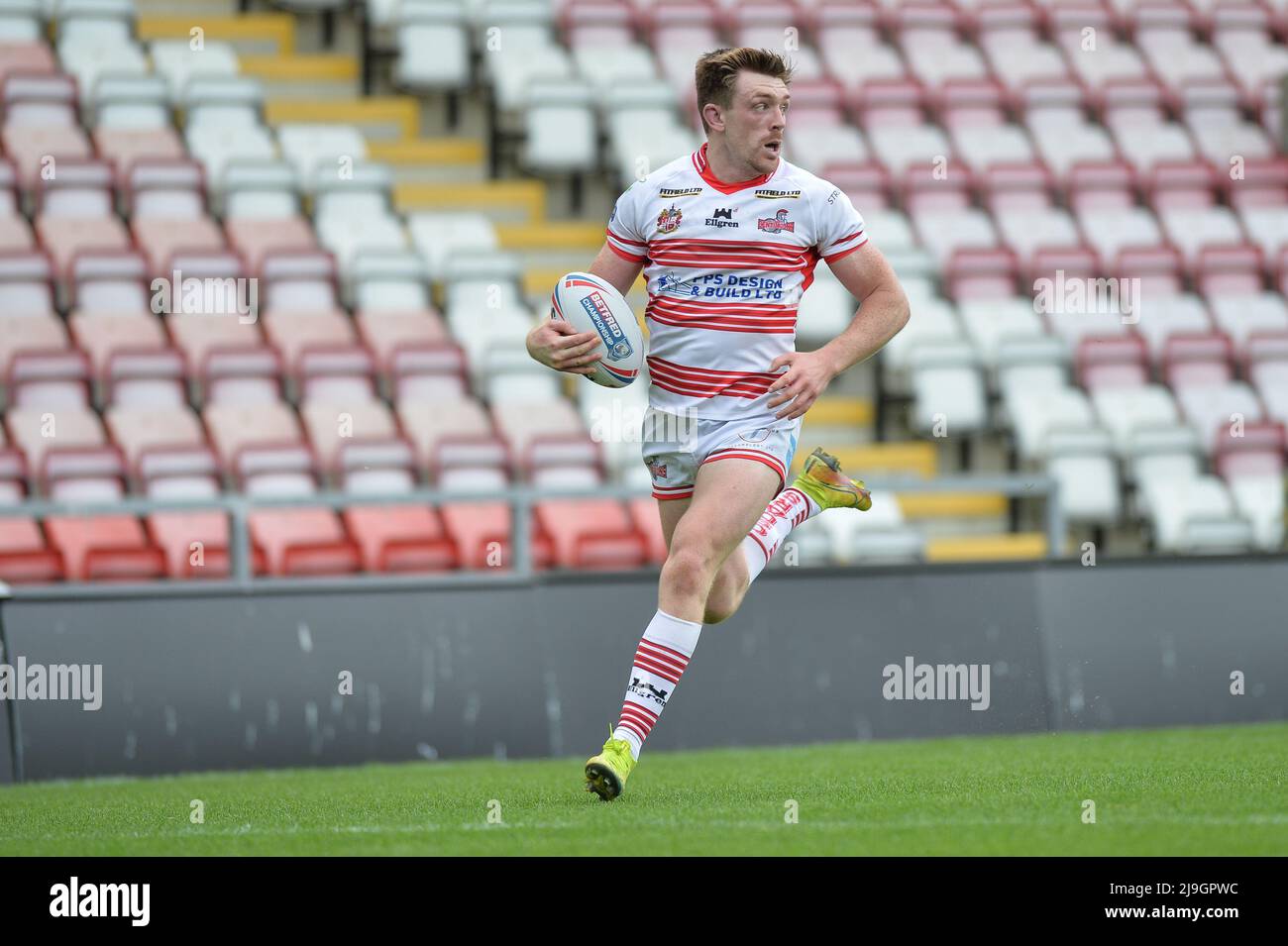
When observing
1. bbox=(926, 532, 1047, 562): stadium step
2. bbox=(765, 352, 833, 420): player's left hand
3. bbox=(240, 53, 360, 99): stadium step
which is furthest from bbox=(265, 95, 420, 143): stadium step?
bbox=(765, 352, 833, 420): player's left hand

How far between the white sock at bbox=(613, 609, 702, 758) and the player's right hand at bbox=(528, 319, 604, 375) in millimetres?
861

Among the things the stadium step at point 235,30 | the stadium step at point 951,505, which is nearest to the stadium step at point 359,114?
the stadium step at point 235,30

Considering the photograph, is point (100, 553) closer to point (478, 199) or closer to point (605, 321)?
point (605, 321)

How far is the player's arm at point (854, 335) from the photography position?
20.7 ft

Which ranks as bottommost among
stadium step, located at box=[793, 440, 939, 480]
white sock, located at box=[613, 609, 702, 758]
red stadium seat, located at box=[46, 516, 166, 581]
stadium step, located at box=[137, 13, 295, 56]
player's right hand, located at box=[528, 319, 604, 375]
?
white sock, located at box=[613, 609, 702, 758]

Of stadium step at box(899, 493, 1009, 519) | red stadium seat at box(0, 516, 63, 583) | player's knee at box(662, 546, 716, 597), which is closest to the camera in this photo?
player's knee at box(662, 546, 716, 597)

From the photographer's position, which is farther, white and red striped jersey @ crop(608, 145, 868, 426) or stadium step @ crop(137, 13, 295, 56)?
stadium step @ crop(137, 13, 295, 56)

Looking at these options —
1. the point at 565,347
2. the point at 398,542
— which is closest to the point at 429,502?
the point at 398,542

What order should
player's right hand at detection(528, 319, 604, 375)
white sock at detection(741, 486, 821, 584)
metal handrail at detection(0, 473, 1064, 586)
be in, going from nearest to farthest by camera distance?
player's right hand at detection(528, 319, 604, 375) < white sock at detection(741, 486, 821, 584) < metal handrail at detection(0, 473, 1064, 586)

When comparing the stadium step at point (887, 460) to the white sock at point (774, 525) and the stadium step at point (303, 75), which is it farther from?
the white sock at point (774, 525)

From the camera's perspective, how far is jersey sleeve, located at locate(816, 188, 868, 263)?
6.53 m

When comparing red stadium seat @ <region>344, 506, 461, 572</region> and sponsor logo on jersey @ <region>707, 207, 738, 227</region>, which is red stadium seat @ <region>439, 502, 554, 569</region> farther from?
sponsor logo on jersey @ <region>707, 207, 738, 227</region>

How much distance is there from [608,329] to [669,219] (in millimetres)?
431
